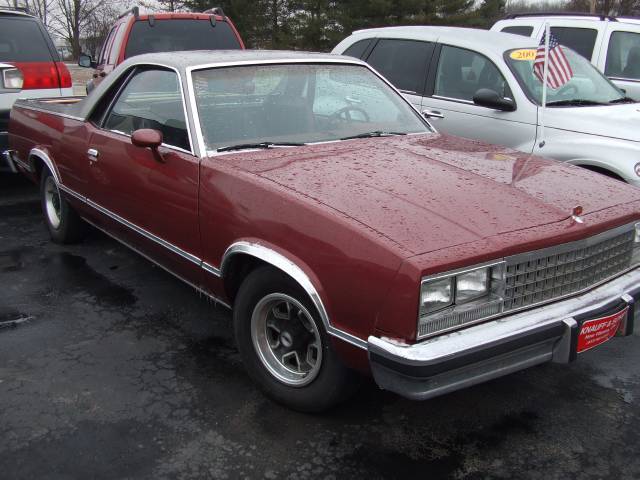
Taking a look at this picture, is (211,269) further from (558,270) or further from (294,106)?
(558,270)

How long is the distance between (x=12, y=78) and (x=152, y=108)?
3628 millimetres

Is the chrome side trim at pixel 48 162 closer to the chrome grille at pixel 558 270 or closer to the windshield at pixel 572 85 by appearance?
the chrome grille at pixel 558 270

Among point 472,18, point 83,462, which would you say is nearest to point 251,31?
point 472,18

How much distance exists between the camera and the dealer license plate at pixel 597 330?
2.68 metres

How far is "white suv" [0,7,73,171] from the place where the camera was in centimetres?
671

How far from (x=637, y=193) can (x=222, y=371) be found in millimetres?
2367

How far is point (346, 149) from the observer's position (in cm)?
353

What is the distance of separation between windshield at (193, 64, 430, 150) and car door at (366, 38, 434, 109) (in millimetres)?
1830

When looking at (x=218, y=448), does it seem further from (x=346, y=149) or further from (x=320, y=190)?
(x=346, y=149)

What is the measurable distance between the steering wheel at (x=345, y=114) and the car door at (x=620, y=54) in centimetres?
490

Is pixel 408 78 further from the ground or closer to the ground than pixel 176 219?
further from the ground

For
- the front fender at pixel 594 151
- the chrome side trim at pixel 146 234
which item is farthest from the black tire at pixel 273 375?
the front fender at pixel 594 151

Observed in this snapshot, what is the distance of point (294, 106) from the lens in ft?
12.5

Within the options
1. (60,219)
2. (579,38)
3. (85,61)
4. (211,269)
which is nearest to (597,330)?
(211,269)
